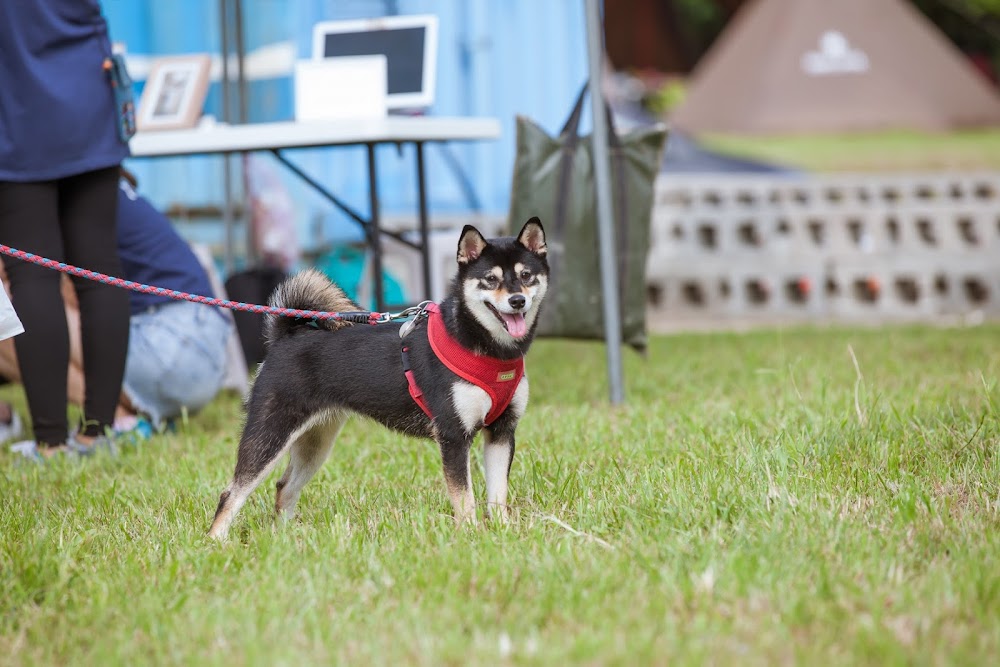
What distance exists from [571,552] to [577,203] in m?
1.98

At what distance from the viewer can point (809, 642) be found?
1714mm

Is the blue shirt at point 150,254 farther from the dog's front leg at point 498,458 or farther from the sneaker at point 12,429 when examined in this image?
the dog's front leg at point 498,458

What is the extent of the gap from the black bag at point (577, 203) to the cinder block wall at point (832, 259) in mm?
2243

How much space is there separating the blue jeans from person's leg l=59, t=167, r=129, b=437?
325 mm

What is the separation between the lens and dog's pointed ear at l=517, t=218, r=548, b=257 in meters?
2.50

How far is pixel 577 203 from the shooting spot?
3.94 metres

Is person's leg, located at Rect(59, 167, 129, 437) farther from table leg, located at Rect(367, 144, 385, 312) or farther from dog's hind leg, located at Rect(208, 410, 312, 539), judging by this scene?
dog's hind leg, located at Rect(208, 410, 312, 539)

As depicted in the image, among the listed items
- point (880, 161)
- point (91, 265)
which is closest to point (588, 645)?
point (91, 265)

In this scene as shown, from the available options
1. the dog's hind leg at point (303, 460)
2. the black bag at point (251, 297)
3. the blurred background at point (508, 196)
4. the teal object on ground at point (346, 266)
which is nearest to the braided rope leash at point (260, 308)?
the dog's hind leg at point (303, 460)

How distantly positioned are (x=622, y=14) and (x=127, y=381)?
14.2m

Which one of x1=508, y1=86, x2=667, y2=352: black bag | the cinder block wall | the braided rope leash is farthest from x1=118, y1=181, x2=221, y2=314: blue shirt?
the cinder block wall

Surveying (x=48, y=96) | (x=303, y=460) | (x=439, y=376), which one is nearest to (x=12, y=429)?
(x=48, y=96)

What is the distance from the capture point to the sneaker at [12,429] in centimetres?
385

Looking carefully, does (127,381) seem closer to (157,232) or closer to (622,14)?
(157,232)
